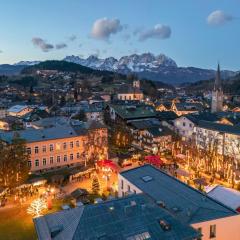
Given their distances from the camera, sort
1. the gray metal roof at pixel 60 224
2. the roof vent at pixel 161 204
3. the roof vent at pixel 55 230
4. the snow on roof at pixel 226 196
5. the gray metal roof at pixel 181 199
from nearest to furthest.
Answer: the gray metal roof at pixel 60 224 < the roof vent at pixel 55 230 < the gray metal roof at pixel 181 199 < the roof vent at pixel 161 204 < the snow on roof at pixel 226 196

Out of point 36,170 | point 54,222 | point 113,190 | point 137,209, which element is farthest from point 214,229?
point 36,170

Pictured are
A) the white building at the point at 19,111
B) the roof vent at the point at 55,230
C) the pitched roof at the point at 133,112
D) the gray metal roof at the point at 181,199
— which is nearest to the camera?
the roof vent at the point at 55,230

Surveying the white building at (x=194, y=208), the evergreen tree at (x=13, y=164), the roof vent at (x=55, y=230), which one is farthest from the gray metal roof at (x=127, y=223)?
the evergreen tree at (x=13, y=164)

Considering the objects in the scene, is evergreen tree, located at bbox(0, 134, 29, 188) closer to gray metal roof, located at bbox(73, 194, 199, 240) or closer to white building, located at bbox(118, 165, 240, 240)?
white building, located at bbox(118, 165, 240, 240)

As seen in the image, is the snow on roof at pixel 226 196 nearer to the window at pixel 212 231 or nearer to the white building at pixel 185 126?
the window at pixel 212 231

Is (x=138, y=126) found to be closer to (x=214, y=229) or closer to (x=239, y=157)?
(x=239, y=157)

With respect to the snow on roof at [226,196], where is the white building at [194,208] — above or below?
above

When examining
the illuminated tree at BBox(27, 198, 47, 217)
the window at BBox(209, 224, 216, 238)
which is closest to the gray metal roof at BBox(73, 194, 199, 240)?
the window at BBox(209, 224, 216, 238)

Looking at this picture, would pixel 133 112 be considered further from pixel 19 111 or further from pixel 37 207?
pixel 37 207
